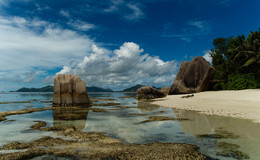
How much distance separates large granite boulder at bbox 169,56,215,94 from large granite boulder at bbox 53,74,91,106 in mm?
20822

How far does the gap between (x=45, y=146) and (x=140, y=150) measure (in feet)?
12.7

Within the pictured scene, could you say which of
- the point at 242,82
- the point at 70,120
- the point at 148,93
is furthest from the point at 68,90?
the point at 242,82

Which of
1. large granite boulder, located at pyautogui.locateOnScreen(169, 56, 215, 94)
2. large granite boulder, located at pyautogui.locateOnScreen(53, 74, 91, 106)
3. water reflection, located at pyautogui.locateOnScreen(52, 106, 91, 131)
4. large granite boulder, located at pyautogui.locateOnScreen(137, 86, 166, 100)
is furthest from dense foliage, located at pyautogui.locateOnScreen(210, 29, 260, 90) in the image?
water reflection, located at pyautogui.locateOnScreen(52, 106, 91, 131)

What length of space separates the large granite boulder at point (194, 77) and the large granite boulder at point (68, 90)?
20.8 metres

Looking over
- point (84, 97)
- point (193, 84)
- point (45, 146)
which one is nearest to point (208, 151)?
point (45, 146)

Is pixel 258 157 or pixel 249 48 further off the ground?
pixel 249 48

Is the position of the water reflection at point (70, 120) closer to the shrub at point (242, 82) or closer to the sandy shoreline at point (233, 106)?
the sandy shoreline at point (233, 106)

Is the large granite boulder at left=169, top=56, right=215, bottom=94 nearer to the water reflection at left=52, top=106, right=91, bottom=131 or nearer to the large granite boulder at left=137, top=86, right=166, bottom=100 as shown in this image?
the large granite boulder at left=137, top=86, right=166, bottom=100

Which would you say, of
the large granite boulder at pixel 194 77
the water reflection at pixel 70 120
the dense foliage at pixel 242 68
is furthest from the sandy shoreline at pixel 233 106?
the water reflection at pixel 70 120

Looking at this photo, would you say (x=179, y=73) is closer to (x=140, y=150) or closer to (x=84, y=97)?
(x=84, y=97)

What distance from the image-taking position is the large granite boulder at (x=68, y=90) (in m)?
24.4

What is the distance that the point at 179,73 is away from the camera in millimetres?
38469

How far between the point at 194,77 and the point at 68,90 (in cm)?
2538

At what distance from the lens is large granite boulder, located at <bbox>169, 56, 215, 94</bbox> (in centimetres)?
3472
